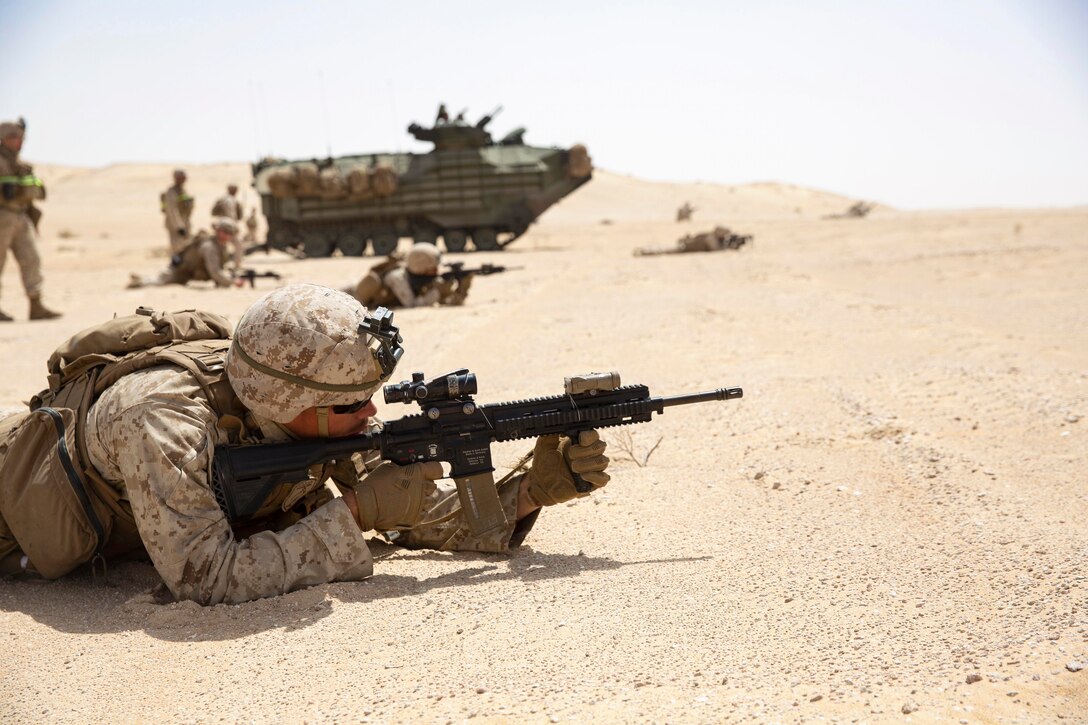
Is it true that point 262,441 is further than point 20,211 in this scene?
No

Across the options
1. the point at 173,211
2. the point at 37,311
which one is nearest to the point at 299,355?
the point at 37,311

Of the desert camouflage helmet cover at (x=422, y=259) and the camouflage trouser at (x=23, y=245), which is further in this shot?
the camouflage trouser at (x=23, y=245)

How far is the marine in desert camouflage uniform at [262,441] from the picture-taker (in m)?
3.28

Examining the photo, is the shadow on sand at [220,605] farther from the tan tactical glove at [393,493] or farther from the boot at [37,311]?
the boot at [37,311]

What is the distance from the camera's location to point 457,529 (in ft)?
13.4

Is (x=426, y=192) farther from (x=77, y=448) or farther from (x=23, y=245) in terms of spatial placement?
(x=77, y=448)

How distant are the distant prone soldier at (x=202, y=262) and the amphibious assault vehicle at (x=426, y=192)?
835 cm

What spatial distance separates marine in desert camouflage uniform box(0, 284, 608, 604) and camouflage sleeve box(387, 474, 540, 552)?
1.06ft

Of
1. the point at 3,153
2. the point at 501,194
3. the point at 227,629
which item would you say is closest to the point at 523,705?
the point at 227,629

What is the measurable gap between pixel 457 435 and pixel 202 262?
1281 centimetres

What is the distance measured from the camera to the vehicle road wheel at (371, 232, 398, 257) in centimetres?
2456

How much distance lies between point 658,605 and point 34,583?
228cm

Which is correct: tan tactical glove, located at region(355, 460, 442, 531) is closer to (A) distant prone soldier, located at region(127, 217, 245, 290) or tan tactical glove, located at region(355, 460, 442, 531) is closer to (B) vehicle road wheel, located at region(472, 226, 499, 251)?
(A) distant prone soldier, located at region(127, 217, 245, 290)

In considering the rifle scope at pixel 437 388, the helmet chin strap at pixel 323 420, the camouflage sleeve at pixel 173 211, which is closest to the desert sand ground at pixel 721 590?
the helmet chin strap at pixel 323 420
